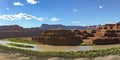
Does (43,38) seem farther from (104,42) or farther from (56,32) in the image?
(104,42)

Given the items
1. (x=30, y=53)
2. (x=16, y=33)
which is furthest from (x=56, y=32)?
(x=16, y=33)

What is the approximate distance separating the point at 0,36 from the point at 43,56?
59.8 meters

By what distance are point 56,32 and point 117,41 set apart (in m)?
12.5

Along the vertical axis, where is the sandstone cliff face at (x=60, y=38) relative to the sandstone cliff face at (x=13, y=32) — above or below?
below

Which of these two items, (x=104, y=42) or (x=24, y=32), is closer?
(x=104, y=42)

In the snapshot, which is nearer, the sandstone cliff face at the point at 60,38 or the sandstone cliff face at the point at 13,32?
the sandstone cliff face at the point at 60,38

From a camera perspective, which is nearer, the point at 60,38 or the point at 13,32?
the point at 60,38

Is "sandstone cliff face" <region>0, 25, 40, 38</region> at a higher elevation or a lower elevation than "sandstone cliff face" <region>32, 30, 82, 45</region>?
higher

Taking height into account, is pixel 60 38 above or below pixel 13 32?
below

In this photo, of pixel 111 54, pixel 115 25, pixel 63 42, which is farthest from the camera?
pixel 115 25

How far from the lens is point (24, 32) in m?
94.3

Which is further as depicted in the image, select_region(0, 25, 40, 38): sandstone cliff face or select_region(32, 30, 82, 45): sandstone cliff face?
select_region(0, 25, 40, 38): sandstone cliff face

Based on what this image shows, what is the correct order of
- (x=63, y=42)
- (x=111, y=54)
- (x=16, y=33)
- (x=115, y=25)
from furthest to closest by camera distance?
(x=16, y=33)
(x=115, y=25)
(x=63, y=42)
(x=111, y=54)

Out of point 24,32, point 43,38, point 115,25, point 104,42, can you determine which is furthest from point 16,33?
point 104,42
